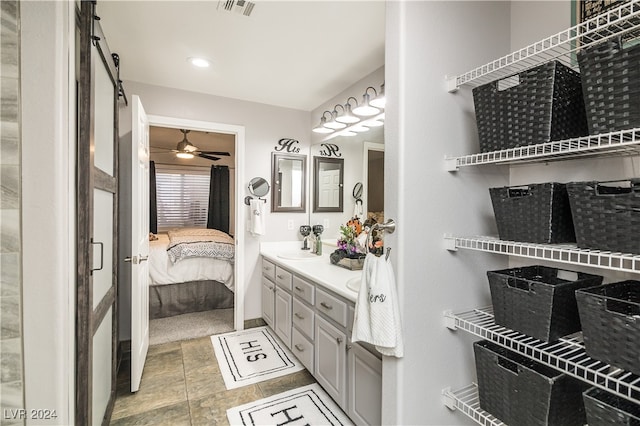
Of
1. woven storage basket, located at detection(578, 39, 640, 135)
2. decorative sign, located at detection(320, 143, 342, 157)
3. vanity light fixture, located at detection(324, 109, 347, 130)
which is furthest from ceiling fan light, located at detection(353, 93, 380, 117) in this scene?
woven storage basket, located at detection(578, 39, 640, 135)

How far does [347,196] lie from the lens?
302 cm

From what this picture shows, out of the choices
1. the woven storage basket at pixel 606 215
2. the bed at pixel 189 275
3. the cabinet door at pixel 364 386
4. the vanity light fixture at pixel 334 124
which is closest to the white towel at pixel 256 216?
the bed at pixel 189 275

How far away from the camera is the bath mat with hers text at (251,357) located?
2420mm

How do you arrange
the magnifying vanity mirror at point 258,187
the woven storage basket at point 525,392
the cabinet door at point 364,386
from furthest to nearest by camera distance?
the magnifying vanity mirror at point 258,187 < the cabinet door at point 364,386 < the woven storage basket at point 525,392

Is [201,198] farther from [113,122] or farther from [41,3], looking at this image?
[41,3]

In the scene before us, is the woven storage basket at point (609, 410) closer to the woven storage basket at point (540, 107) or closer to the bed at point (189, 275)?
the woven storage basket at point (540, 107)

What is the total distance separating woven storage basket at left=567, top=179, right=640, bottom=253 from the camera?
754 mm

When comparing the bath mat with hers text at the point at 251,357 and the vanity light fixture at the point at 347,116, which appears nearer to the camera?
the bath mat with hers text at the point at 251,357

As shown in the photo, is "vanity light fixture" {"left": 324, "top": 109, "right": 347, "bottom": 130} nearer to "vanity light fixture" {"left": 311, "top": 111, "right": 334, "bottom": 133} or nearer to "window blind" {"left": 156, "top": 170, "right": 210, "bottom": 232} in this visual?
"vanity light fixture" {"left": 311, "top": 111, "right": 334, "bottom": 133}

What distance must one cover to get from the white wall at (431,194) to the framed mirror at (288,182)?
92.2 inches

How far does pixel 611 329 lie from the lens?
775mm

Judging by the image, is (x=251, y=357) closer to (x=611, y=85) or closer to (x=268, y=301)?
(x=268, y=301)

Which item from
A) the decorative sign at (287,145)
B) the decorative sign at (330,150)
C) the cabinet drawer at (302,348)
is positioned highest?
the decorative sign at (287,145)

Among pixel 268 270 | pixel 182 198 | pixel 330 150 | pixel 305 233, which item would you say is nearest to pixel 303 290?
pixel 268 270
